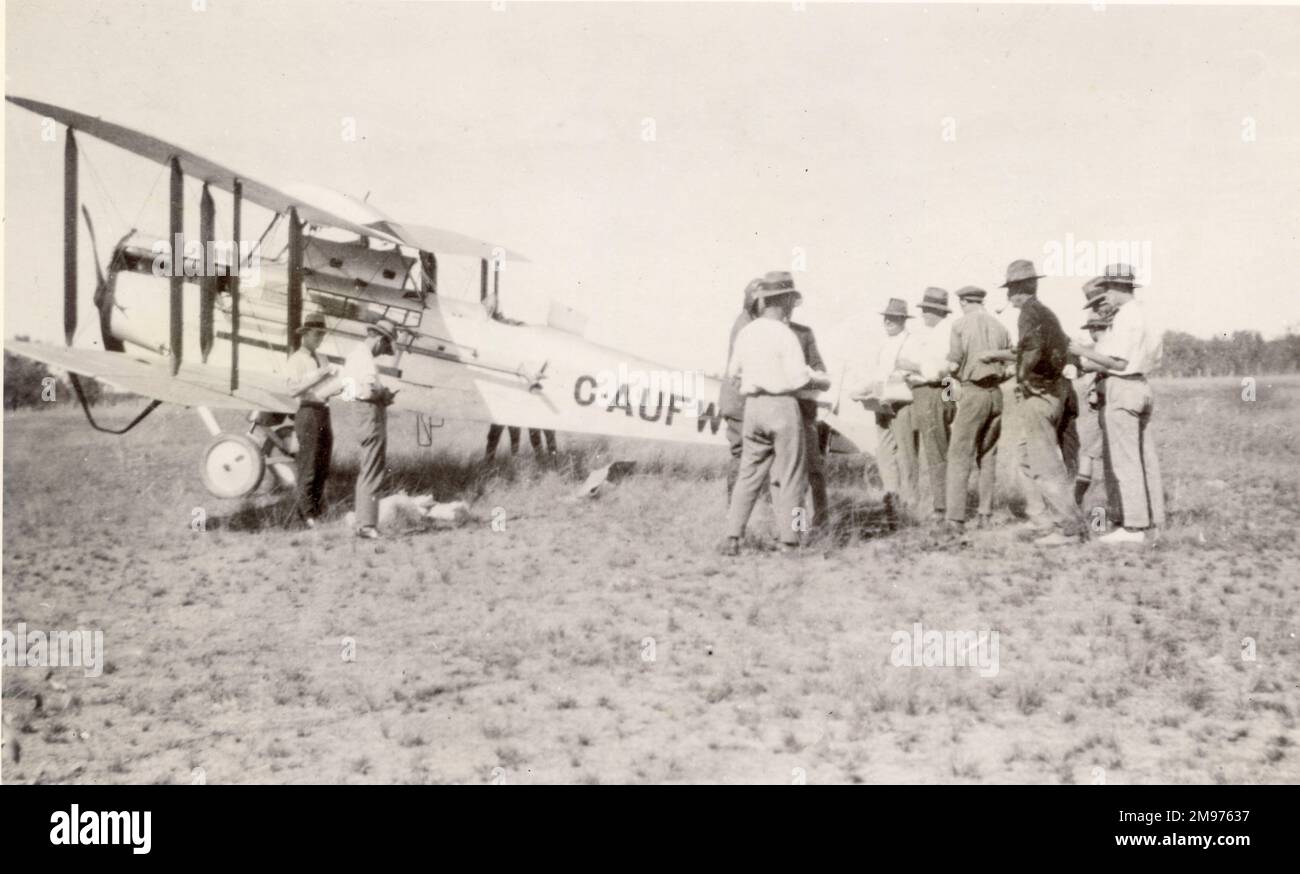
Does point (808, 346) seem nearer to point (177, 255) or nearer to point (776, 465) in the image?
point (776, 465)

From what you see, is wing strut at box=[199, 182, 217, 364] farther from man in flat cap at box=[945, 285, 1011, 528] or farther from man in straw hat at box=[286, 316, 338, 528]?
man in flat cap at box=[945, 285, 1011, 528]

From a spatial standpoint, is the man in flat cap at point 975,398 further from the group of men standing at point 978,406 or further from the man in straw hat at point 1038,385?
Result: the man in straw hat at point 1038,385

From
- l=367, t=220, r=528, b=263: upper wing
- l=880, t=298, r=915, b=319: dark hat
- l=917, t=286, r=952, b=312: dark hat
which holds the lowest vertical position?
l=917, t=286, r=952, b=312: dark hat

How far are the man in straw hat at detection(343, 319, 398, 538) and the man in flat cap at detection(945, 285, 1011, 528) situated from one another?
3.43 metres

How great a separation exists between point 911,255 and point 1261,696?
2.85 metres

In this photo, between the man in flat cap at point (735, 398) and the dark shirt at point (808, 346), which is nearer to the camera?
the dark shirt at point (808, 346)

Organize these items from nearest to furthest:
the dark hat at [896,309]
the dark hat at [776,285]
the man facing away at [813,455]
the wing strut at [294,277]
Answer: the dark hat at [776,285]
the man facing away at [813,455]
the wing strut at [294,277]
the dark hat at [896,309]

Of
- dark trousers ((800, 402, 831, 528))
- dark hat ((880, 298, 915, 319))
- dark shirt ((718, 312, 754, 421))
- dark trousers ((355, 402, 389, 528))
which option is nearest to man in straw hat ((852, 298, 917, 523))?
dark hat ((880, 298, 915, 319))

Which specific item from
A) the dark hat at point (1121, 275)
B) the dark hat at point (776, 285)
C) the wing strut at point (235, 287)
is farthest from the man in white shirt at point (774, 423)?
the wing strut at point (235, 287)

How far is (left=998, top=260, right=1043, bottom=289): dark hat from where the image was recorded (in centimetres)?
548

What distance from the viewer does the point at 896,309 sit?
673cm

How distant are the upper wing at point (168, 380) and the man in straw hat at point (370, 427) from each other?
2.40ft

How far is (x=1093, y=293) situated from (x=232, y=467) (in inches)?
225

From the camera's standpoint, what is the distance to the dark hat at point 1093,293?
19.6 ft
